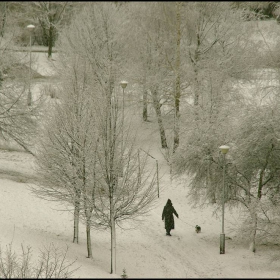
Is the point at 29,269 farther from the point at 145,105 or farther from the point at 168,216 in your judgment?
the point at 145,105

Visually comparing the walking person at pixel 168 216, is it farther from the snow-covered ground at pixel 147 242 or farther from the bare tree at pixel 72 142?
the bare tree at pixel 72 142

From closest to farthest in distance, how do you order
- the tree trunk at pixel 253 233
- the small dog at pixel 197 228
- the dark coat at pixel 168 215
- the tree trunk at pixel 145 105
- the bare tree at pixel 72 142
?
the bare tree at pixel 72 142 < the tree trunk at pixel 253 233 < the dark coat at pixel 168 215 < the small dog at pixel 197 228 < the tree trunk at pixel 145 105

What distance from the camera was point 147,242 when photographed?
2366 centimetres

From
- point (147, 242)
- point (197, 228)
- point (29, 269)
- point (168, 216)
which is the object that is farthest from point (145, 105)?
point (29, 269)

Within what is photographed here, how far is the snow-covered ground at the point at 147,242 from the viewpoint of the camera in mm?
20625

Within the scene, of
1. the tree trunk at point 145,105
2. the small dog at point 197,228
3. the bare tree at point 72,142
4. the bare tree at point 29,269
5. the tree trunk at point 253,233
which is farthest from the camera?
the tree trunk at point 145,105

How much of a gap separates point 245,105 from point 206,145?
7.10 ft

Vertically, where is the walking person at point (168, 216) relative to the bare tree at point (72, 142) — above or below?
below

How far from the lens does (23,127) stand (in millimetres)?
28641

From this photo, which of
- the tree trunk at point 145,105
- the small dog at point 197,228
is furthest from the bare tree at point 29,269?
the tree trunk at point 145,105

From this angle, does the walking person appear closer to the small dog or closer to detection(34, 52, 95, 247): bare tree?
the small dog

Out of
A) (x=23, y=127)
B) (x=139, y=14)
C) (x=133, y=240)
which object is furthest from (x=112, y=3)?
(x=133, y=240)

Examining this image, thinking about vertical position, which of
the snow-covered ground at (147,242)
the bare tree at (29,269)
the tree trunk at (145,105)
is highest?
the tree trunk at (145,105)

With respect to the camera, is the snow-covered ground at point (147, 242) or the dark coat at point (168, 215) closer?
the snow-covered ground at point (147, 242)
